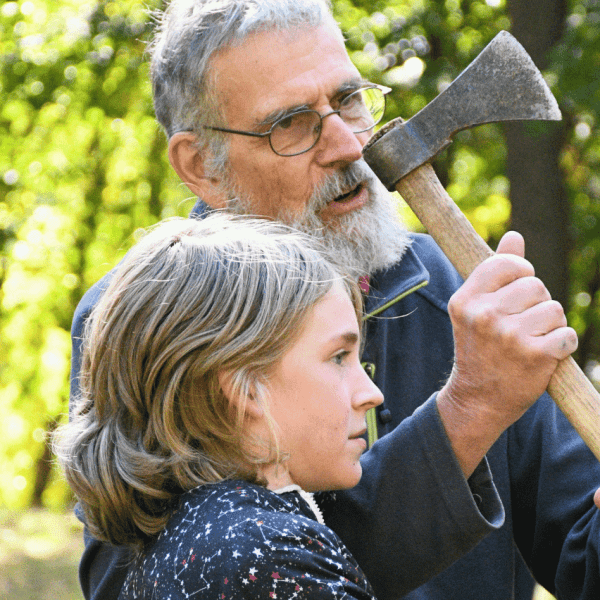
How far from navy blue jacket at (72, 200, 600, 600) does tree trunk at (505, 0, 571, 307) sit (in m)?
3.15

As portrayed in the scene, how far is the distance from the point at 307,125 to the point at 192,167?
0.45m

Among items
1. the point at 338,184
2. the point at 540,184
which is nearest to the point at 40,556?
the point at 540,184

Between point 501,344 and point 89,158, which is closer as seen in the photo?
point 501,344

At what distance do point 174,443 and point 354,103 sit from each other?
1198 mm

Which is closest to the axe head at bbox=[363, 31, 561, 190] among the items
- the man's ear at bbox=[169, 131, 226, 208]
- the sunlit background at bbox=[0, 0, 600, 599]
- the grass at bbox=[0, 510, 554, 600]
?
the man's ear at bbox=[169, 131, 226, 208]

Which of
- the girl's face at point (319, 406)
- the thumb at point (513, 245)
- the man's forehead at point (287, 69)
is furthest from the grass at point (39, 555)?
the thumb at point (513, 245)

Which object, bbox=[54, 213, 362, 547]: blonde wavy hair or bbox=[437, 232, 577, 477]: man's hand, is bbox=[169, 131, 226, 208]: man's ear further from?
bbox=[437, 232, 577, 477]: man's hand

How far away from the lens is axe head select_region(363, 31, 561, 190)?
1683 millimetres

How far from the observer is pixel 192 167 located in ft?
8.27

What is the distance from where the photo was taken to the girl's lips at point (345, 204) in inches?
87.7

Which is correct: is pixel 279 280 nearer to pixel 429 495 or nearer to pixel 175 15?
pixel 429 495

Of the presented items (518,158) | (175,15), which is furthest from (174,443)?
(518,158)

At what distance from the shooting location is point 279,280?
1.56 meters

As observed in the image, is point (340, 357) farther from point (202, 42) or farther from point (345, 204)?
point (202, 42)
